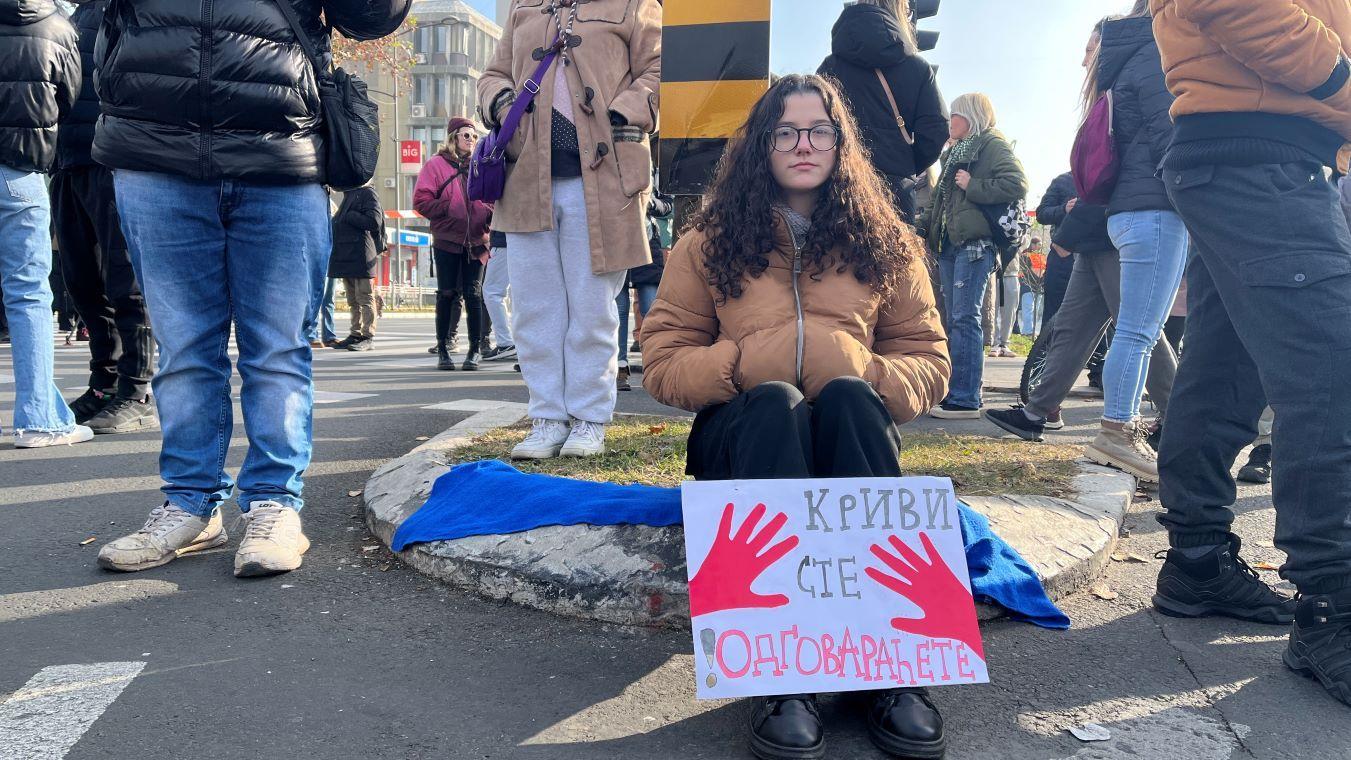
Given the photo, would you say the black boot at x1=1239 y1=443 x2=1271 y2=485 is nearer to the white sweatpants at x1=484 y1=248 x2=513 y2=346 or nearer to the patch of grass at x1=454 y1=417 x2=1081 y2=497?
the patch of grass at x1=454 y1=417 x2=1081 y2=497

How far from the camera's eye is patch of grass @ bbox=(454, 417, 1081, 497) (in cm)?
353

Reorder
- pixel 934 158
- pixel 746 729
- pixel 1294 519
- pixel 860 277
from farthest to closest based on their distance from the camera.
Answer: pixel 934 158 < pixel 860 277 < pixel 1294 519 < pixel 746 729

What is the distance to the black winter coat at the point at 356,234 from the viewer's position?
1019cm

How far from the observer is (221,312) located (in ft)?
9.82

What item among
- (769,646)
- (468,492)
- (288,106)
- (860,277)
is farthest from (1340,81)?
(288,106)

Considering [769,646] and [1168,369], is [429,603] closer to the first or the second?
[769,646]

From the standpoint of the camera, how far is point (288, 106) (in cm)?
288

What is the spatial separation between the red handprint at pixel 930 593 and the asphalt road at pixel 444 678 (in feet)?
0.56

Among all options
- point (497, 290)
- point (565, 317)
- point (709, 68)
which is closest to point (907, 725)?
point (565, 317)

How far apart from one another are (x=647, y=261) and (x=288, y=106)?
1.47 metres

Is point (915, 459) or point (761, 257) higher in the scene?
point (761, 257)

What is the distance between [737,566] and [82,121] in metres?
4.39

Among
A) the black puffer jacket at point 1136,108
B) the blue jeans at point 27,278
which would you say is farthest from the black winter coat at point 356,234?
the black puffer jacket at point 1136,108

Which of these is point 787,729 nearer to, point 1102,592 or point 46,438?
point 1102,592
